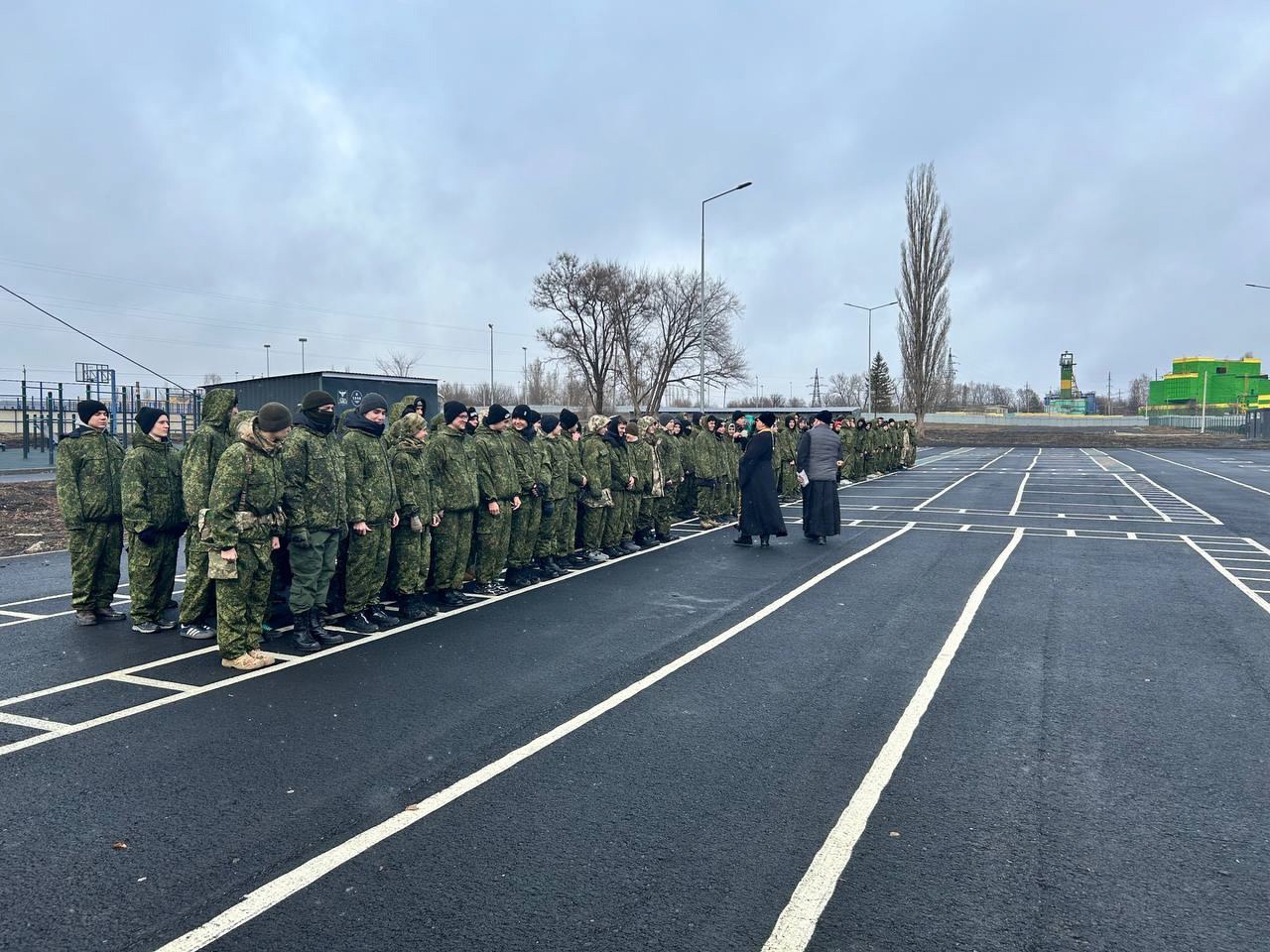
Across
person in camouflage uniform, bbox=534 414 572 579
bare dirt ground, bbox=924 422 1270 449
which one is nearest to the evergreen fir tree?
bare dirt ground, bbox=924 422 1270 449

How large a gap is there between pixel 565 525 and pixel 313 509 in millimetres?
3965

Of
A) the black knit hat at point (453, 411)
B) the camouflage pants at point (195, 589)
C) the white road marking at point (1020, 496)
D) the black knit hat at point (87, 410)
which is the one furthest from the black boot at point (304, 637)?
the white road marking at point (1020, 496)

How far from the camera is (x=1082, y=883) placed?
3.24 metres

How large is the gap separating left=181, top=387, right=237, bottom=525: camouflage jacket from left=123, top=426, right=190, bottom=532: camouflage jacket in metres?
0.09

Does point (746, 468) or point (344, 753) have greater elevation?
point (746, 468)

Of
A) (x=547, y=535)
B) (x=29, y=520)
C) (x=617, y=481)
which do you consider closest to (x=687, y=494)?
(x=617, y=481)

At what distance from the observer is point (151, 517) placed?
270 inches

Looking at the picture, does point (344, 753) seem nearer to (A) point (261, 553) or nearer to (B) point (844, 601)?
(A) point (261, 553)

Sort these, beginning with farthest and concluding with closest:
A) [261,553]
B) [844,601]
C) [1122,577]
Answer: [1122,577] < [844,601] < [261,553]

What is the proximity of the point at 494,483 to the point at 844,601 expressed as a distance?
12.2ft

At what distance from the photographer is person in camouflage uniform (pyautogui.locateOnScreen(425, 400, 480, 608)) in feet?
26.4

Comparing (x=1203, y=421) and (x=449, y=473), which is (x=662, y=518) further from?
(x=1203, y=421)

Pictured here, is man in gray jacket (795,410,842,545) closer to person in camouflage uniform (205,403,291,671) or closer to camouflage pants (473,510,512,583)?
camouflage pants (473,510,512,583)


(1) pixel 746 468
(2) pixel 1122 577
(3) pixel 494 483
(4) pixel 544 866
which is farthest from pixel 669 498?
(4) pixel 544 866
